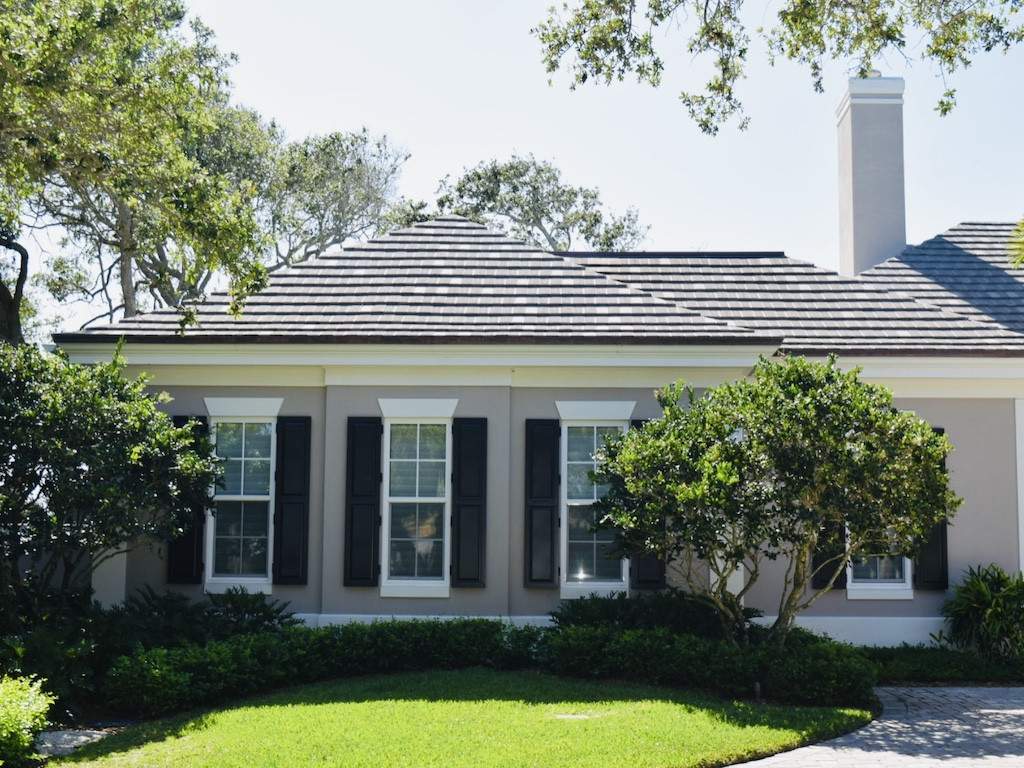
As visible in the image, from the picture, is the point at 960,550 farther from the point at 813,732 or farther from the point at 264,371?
the point at 264,371

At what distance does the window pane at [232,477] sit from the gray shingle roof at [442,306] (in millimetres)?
1609

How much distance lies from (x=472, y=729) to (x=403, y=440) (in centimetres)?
491

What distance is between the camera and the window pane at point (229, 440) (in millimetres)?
13320

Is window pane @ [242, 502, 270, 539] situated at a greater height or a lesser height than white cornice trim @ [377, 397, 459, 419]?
lesser

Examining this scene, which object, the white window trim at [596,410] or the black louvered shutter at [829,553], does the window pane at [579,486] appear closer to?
the white window trim at [596,410]

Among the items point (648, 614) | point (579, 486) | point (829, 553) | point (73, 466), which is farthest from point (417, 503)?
point (829, 553)

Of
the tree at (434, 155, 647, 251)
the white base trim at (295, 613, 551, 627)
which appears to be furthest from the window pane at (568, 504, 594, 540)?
→ the tree at (434, 155, 647, 251)

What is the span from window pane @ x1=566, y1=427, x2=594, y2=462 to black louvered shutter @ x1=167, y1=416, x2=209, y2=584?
15.2 ft

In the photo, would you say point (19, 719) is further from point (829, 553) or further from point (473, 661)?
point (829, 553)

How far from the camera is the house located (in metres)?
12.9

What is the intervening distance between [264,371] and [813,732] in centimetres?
787

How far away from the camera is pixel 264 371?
1328cm

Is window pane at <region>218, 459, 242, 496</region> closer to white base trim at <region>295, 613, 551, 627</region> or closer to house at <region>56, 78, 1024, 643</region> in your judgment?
house at <region>56, 78, 1024, 643</region>

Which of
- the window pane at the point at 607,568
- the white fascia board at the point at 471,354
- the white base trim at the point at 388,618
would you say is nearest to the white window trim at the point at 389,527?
the white base trim at the point at 388,618
